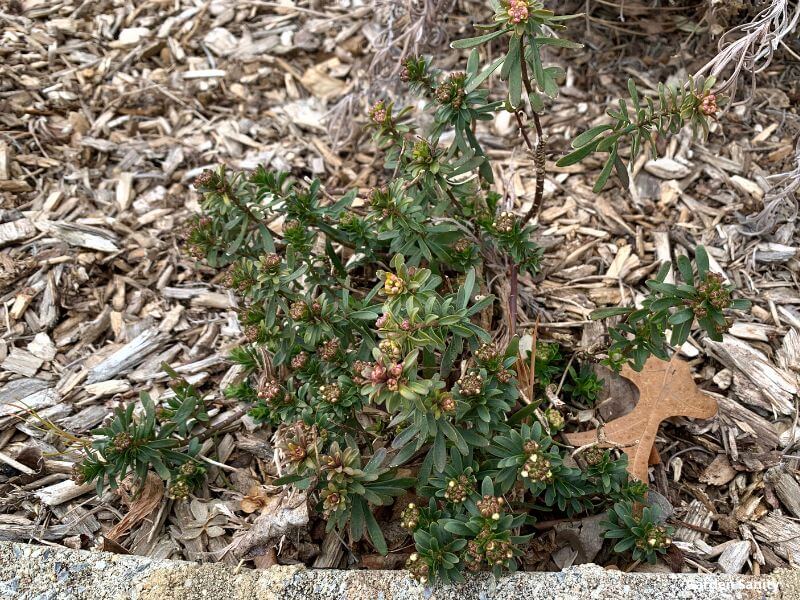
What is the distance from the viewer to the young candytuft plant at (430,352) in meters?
2.47

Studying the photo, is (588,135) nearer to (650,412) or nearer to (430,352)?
(430,352)

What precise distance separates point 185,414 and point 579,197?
244 centimetres

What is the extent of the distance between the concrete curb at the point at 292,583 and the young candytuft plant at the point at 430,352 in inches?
5.5

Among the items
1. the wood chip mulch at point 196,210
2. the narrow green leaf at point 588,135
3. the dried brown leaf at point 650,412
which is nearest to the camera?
the narrow green leaf at point 588,135

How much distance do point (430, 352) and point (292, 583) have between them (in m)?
1.00

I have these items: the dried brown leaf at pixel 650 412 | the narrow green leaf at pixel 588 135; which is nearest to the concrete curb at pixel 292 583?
the dried brown leaf at pixel 650 412

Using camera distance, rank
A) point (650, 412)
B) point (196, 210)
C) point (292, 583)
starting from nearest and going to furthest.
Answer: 1. point (292, 583)
2. point (650, 412)
3. point (196, 210)

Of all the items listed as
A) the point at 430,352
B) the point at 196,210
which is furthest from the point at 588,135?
the point at 196,210

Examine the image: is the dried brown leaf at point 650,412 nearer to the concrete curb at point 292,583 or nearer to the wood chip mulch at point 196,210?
the wood chip mulch at point 196,210

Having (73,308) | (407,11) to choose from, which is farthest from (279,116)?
(73,308)

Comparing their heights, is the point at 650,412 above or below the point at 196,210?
above

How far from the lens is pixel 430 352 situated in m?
2.69

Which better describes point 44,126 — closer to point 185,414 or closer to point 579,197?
point 185,414

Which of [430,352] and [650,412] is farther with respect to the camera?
[650,412]
